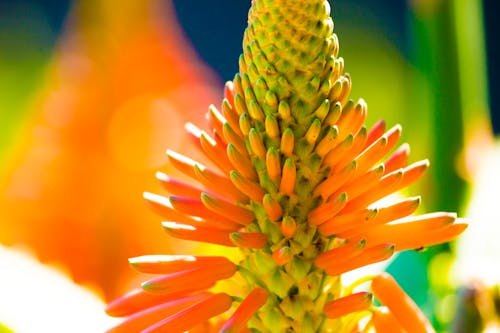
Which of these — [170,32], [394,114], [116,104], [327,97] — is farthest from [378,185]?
[170,32]

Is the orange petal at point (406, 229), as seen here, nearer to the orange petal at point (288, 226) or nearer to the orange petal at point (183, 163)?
the orange petal at point (288, 226)

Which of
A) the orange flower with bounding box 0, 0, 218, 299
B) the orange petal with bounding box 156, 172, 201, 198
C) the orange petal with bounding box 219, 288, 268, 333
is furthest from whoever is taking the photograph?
the orange flower with bounding box 0, 0, 218, 299

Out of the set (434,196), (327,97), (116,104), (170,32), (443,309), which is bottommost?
(443,309)

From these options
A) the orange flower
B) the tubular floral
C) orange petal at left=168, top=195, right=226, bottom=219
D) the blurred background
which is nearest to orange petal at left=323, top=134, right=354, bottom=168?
the tubular floral

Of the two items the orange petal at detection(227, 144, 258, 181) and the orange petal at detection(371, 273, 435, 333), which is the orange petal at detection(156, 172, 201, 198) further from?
the orange petal at detection(371, 273, 435, 333)

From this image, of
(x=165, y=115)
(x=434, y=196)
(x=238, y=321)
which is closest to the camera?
(x=238, y=321)

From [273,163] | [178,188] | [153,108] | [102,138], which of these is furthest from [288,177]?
[153,108]

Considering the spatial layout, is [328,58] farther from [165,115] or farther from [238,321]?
[165,115]

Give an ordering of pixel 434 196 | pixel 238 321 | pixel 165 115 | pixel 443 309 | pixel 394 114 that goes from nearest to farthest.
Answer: pixel 238 321, pixel 443 309, pixel 434 196, pixel 394 114, pixel 165 115

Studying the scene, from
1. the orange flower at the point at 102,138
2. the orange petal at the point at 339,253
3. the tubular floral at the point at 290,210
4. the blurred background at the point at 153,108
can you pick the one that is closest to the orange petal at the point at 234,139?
the tubular floral at the point at 290,210
